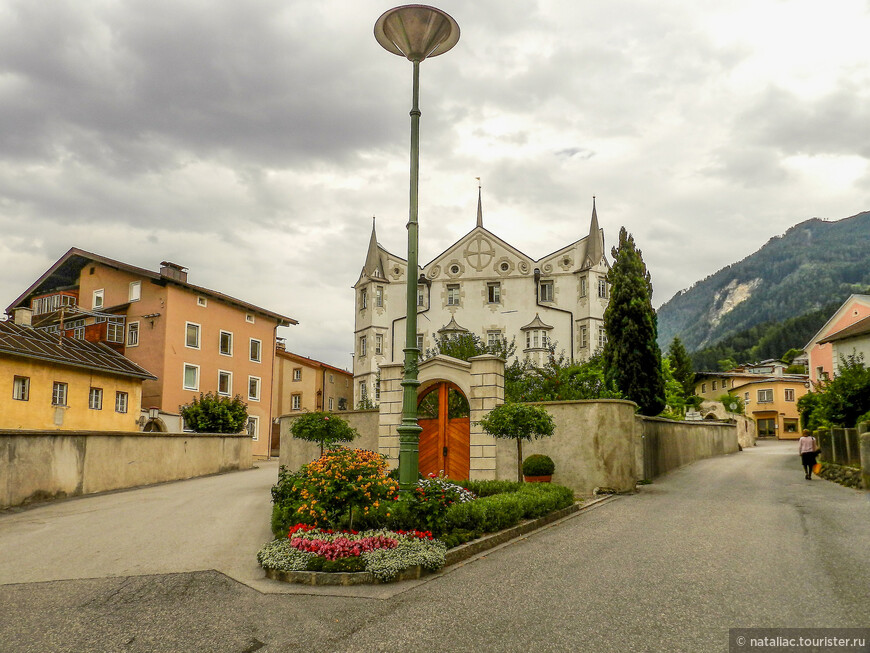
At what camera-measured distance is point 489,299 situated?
52594 mm

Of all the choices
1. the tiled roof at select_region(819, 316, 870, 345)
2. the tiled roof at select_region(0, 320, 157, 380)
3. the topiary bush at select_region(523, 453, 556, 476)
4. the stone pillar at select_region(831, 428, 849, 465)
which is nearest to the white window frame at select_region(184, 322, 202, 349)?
the tiled roof at select_region(0, 320, 157, 380)

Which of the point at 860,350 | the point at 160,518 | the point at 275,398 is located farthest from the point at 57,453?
the point at 860,350

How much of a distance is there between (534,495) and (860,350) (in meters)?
35.1

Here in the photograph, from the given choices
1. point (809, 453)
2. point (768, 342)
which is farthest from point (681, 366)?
point (768, 342)

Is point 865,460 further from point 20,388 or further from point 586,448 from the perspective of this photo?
point 20,388

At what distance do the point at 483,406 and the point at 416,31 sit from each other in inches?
412

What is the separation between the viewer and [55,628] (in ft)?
22.8

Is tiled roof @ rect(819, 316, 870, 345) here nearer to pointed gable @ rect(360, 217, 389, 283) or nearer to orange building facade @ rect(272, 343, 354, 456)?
pointed gable @ rect(360, 217, 389, 283)

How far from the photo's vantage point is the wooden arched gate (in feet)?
62.3

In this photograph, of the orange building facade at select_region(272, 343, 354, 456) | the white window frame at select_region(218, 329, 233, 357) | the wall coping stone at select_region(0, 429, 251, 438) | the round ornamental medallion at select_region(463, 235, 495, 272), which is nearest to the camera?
the wall coping stone at select_region(0, 429, 251, 438)

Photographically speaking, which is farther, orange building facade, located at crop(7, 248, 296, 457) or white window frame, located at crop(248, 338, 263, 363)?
white window frame, located at crop(248, 338, 263, 363)

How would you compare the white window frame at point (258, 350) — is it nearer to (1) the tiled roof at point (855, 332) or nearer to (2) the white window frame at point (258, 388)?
(2) the white window frame at point (258, 388)

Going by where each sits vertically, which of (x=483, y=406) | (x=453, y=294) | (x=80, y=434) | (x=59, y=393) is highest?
(x=453, y=294)

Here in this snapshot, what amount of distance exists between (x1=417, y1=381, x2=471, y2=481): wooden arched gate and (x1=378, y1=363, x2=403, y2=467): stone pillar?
0.72 metres
